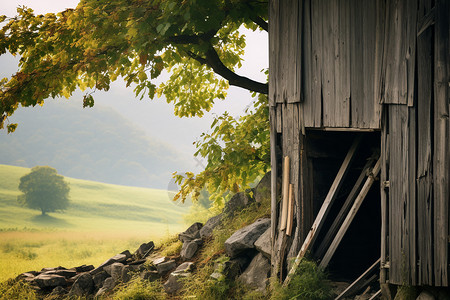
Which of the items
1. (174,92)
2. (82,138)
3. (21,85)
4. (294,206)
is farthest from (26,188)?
(82,138)

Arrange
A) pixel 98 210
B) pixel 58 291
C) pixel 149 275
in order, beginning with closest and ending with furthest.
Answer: pixel 149 275
pixel 58 291
pixel 98 210

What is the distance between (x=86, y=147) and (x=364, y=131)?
10953cm

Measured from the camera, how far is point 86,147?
373ft

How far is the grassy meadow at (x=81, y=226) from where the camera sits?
2381 centimetres

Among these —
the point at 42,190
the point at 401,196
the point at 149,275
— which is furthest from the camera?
the point at 42,190

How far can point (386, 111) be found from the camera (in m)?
8.09

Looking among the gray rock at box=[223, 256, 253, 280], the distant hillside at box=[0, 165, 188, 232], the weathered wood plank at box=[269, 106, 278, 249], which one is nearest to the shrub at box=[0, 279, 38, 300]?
the gray rock at box=[223, 256, 253, 280]

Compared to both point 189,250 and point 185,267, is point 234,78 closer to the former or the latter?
point 189,250

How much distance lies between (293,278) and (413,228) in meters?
2.29

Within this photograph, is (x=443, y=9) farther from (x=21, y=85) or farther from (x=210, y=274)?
(x=21, y=85)

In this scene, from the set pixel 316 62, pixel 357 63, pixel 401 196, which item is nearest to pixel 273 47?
pixel 316 62

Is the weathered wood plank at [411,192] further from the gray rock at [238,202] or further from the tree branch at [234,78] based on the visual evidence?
the tree branch at [234,78]

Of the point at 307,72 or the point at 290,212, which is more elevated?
the point at 307,72

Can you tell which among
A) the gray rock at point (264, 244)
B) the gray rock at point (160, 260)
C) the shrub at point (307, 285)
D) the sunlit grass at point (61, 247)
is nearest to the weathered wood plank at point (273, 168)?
the gray rock at point (264, 244)
